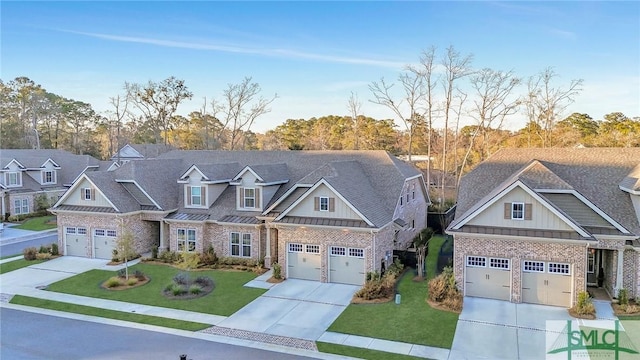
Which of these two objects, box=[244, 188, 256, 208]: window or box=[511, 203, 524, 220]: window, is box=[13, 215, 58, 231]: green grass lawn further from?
box=[511, 203, 524, 220]: window

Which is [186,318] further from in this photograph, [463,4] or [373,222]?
[463,4]

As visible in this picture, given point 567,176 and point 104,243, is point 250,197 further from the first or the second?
point 567,176

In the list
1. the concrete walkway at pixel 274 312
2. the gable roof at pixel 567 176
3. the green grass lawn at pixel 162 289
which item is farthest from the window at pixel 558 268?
the green grass lawn at pixel 162 289

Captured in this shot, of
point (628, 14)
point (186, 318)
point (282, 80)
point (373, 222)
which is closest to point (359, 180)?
point (373, 222)

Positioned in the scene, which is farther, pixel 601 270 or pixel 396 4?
pixel 396 4

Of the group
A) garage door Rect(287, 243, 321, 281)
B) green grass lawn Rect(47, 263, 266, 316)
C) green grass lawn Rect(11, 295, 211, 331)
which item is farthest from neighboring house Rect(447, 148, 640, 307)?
green grass lawn Rect(11, 295, 211, 331)
